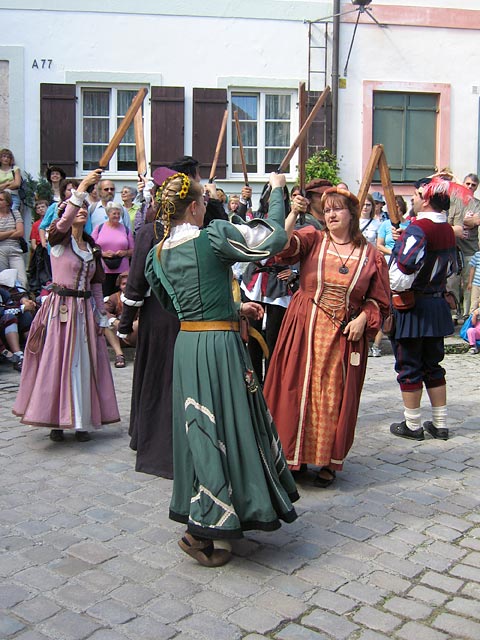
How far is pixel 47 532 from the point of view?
4.32 meters

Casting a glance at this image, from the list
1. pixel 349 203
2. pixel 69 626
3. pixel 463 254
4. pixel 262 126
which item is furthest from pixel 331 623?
pixel 262 126

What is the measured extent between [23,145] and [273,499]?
10.8 metres

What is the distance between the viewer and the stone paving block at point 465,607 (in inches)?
137

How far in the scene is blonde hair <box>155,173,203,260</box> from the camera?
3.79 metres

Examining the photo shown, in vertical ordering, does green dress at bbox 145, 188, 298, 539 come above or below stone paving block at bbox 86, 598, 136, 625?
above

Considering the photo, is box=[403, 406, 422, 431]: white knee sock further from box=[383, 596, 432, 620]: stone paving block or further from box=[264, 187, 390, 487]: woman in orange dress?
box=[383, 596, 432, 620]: stone paving block

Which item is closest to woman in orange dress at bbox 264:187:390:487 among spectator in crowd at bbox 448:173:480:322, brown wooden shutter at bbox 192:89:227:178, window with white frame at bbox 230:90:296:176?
spectator in crowd at bbox 448:173:480:322

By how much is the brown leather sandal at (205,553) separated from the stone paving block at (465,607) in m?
1.01

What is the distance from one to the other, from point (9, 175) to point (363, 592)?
10.3 meters

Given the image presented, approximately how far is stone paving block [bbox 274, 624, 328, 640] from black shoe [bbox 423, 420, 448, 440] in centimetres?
322

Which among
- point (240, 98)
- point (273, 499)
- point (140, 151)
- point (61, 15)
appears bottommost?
point (273, 499)

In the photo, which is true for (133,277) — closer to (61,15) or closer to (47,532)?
(47,532)

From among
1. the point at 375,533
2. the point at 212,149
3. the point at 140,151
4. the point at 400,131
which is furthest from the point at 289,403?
the point at 400,131

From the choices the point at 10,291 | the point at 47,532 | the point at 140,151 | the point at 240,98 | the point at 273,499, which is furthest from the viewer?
the point at 240,98
